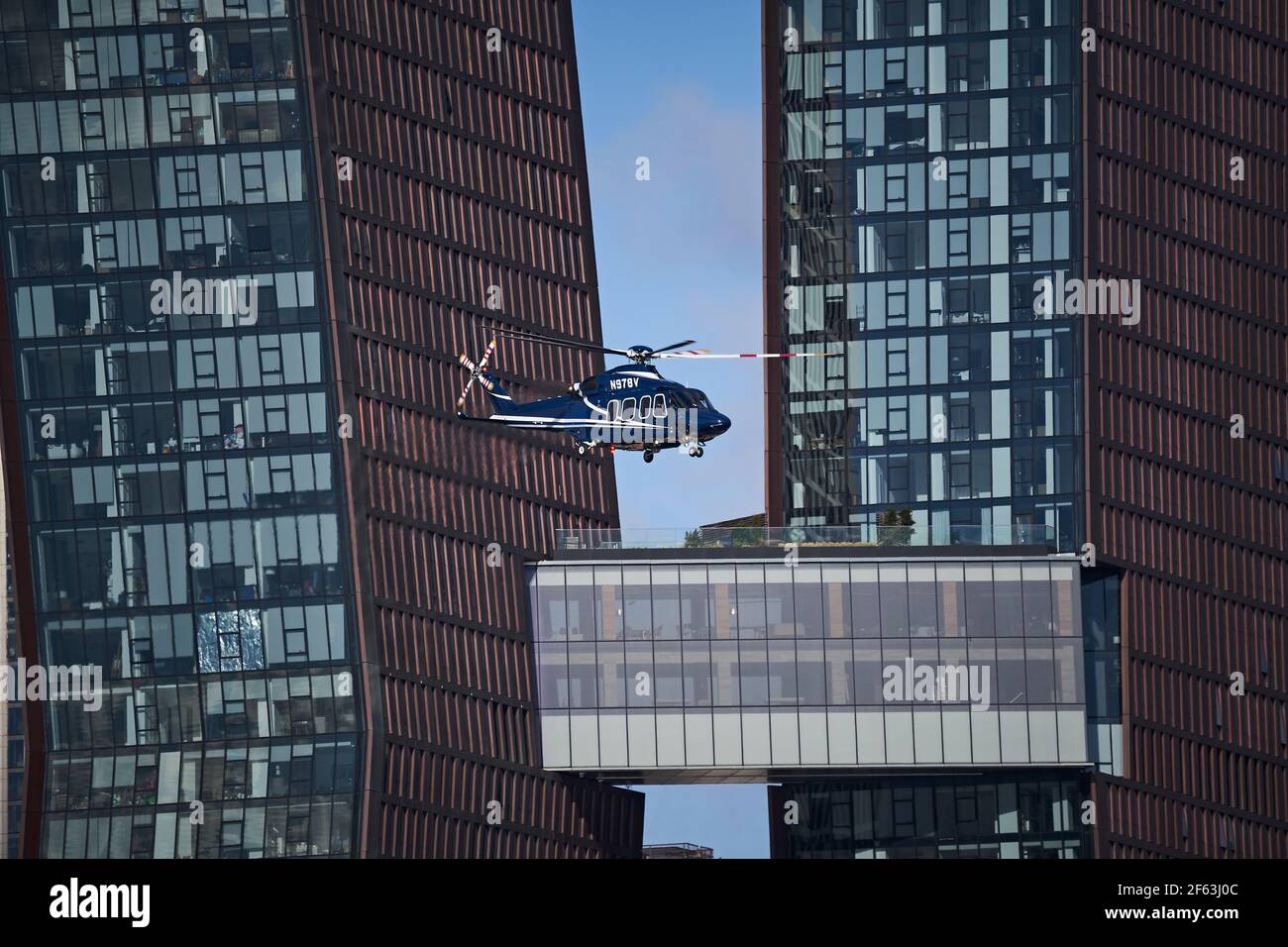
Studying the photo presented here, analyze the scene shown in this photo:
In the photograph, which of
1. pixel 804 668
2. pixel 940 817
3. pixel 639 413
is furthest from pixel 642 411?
pixel 940 817

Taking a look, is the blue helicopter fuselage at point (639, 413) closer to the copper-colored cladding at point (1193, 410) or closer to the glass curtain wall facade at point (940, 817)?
the glass curtain wall facade at point (940, 817)

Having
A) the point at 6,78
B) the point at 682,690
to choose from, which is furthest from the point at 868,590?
the point at 6,78

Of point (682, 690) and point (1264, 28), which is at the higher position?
point (1264, 28)

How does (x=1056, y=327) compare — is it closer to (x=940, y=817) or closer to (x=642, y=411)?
(x=940, y=817)

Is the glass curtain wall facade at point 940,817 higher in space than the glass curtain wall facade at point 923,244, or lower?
lower

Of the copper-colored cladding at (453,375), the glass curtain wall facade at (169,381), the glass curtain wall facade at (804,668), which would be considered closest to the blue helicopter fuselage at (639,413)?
the copper-colored cladding at (453,375)
